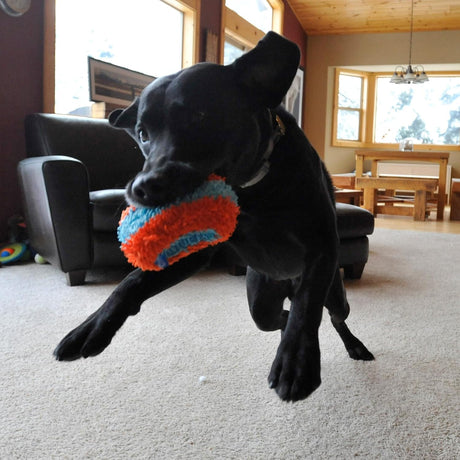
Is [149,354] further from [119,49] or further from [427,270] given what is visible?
[119,49]

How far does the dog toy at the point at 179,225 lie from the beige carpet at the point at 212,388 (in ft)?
1.59

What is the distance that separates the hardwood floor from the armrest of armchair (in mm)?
3459

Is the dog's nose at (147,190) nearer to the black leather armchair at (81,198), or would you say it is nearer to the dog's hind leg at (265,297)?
the dog's hind leg at (265,297)

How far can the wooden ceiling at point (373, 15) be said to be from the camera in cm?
716

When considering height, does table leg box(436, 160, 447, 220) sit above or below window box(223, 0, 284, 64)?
below

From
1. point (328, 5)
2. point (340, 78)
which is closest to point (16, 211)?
point (328, 5)

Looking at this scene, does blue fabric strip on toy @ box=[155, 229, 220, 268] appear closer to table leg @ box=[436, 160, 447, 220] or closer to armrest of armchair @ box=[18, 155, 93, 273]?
armrest of armchair @ box=[18, 155, 93, 273]

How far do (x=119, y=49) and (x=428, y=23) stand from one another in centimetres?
558

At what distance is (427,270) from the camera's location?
9.99ft

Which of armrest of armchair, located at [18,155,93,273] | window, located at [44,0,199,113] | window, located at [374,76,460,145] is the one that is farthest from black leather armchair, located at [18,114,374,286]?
window, located at [374,76,460,145]

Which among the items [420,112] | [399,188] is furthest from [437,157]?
[420,112]

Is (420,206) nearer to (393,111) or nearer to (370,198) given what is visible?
(370,198)

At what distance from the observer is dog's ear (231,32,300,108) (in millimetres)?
916

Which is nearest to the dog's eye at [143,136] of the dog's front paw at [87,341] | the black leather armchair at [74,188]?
the dog's front paw at [87,341]
